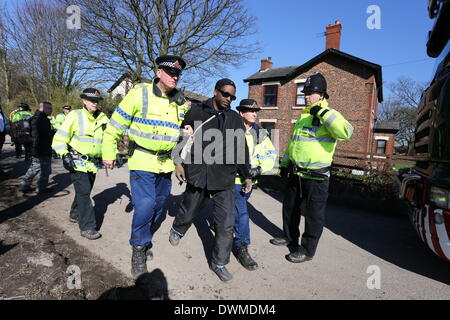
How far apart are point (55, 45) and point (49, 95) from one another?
11.2ft

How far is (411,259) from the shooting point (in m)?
3.37

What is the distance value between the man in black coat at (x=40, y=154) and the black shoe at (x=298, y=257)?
510 cm

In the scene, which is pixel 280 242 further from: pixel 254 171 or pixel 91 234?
pixel 91 234

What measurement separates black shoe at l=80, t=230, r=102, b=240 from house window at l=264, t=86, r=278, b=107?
17.9 meters

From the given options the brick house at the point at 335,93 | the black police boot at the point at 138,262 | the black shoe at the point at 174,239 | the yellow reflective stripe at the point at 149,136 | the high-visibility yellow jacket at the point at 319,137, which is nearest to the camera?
the black police boot at the point at 138,262

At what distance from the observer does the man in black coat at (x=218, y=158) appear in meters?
2.71

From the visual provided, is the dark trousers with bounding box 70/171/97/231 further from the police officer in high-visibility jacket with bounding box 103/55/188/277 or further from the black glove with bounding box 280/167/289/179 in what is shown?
the black glove with bounding box 280/167/289/179

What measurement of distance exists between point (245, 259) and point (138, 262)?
46.4 inches

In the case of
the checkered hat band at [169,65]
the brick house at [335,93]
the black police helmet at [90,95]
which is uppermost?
the brick house at [335,93]

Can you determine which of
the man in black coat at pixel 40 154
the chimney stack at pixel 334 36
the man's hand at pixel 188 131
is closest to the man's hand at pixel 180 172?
the man's hand at pixel 188 131

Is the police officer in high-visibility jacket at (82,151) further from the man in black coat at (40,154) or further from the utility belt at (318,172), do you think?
the utility belt at (318,172)

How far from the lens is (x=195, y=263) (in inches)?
115
